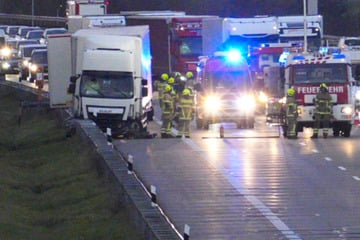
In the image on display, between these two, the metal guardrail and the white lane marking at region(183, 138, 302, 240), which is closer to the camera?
the white lane marking at region(183, 138, 302, 240)

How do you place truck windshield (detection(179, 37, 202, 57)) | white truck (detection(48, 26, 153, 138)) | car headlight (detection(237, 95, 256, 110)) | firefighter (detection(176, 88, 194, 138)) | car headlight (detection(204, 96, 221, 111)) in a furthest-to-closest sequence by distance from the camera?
truck windshield (detection(179, 37, 202, 57)) → car headlight (detection(237, 95, 256, 110)) → car headlight (detection(204, 96, 221, 111)) → firefighter (detection(176, 88, 194, 138)) → white truck (detection(48, 26, 153, 138))

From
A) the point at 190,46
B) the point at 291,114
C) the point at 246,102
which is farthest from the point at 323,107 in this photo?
the point at 190,46

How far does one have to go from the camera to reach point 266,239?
16031 mm

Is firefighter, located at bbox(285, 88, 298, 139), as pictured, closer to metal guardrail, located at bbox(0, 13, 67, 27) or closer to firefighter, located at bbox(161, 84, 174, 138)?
firefighter, located at bbox(161, 84, 174, 138)

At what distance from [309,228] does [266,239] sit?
115 centimetres

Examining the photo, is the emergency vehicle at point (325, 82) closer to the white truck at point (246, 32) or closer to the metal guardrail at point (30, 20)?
the white truck at point (246, 32)

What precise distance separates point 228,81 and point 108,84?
7016mm

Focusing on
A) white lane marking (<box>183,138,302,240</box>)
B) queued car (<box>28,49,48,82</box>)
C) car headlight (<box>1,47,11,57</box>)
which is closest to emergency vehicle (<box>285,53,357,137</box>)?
white lane marking (<box>183,138,302,240</box>)

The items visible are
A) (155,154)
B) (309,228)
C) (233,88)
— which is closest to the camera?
(309,228)

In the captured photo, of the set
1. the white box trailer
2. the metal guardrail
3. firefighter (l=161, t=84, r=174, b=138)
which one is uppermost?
the metal guardrail

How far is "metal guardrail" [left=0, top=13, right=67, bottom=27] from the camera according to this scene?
335ft

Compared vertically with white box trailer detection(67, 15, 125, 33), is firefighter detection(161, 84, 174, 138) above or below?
below

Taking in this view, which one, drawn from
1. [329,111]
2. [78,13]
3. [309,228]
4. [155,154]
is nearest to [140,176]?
[155,154]

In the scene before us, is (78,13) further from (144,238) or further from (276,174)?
(144,238)
